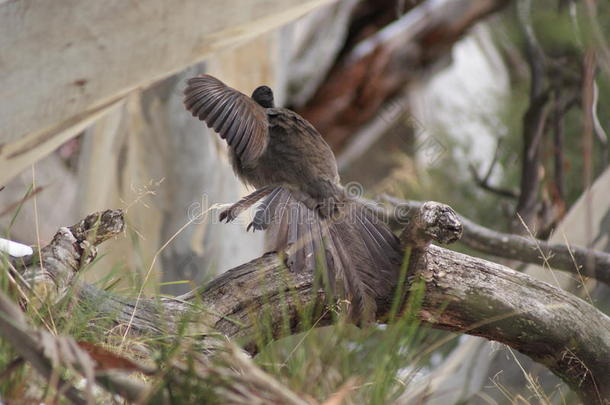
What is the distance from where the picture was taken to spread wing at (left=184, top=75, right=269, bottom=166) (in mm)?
2316

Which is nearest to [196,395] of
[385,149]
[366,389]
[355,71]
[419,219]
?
[366,389]

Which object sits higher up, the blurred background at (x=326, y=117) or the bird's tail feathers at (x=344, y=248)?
the blurred background at (x=326, y=117)

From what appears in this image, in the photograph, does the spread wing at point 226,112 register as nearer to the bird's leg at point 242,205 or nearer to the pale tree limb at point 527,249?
the bird's leg at point 242,205

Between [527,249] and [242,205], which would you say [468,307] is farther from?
[527,249]

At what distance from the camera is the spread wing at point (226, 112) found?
2316mm

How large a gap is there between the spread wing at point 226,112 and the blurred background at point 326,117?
0.76ft

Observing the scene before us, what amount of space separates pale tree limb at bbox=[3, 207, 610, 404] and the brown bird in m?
0.06

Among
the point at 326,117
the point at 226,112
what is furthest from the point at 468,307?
the point at 326,117

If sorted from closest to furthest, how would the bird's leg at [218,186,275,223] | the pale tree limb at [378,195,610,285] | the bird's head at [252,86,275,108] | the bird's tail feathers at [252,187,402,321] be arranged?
the bird's tail feathers at [252,187,402,321] → the bird's leg at [218,186,275,223] → the pale tree limb at [378,195,610,285] → the bird's head at [252,86,275,108]

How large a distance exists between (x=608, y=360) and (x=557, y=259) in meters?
0.71

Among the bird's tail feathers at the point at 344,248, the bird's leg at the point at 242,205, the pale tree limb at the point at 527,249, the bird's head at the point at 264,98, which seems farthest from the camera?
the bird's head at the point at 264,98

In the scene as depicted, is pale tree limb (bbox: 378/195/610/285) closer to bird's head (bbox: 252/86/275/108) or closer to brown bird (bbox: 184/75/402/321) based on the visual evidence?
brown bird (bbox: 184/75/402/321)

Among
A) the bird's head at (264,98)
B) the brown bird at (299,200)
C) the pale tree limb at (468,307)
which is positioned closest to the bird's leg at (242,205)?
the brown bird at (299,200)

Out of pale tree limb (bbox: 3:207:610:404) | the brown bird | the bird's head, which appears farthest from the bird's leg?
the bird's head
